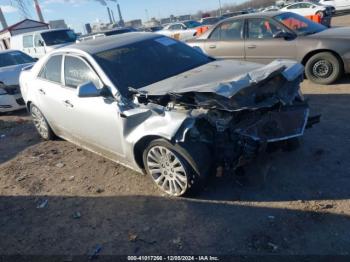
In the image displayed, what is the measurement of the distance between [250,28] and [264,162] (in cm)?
465

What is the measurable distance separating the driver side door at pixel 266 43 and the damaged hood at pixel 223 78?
3.25 m

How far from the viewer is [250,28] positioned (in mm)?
7898

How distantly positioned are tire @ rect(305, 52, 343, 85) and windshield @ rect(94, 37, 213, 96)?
124 inches

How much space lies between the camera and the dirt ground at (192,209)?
10.3 ft

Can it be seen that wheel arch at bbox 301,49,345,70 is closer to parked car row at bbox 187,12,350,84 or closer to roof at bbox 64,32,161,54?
parked car row at bbox 187,12,350,84

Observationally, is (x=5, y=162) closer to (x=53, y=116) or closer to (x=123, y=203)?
(x=53, y=116)

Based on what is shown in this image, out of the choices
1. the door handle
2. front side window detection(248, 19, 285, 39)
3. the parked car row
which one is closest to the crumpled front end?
the door handle

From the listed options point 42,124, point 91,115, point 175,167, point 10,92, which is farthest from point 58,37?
point 175,167

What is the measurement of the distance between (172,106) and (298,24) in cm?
524

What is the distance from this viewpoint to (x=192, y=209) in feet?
12.2

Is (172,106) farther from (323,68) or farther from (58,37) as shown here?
(58,37)

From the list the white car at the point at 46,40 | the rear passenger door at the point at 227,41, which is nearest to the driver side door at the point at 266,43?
the rear passenger door at the point at 227,41

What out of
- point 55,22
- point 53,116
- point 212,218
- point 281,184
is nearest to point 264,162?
point 281,184

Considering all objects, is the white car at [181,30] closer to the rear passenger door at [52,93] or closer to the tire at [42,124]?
the tire at [42,124]
